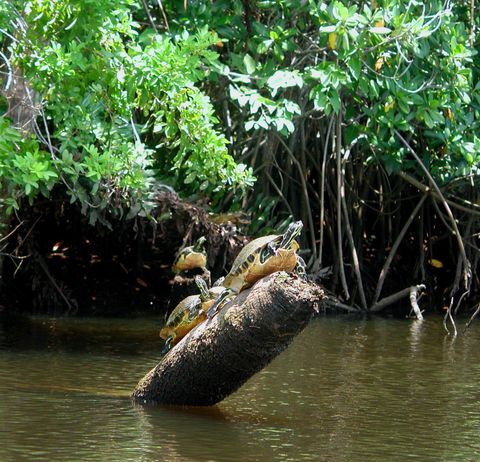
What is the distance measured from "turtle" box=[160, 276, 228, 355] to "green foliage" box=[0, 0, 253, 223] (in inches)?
54.1

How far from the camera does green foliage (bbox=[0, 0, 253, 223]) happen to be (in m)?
7.84

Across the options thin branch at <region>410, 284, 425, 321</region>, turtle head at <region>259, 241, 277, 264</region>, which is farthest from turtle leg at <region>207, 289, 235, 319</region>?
thin branch at <region>410, 284, 425, 321</region>

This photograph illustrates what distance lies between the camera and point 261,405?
735 centimetres

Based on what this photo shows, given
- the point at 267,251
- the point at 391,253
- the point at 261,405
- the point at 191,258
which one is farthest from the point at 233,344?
the point at 391,253

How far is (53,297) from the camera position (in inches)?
480

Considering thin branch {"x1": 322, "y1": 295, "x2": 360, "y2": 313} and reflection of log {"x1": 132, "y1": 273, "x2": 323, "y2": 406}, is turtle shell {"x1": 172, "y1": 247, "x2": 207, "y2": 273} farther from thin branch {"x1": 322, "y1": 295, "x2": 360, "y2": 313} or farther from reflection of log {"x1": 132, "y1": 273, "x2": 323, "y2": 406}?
reflection of log {"x1": 132, "y1": 273, "x2": 323, "y2": 406}

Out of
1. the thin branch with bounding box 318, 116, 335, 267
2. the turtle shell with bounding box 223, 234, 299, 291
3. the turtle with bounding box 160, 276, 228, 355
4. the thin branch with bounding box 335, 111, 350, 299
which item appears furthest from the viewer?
the thin branch with bounding box 318, 116, 335, 267

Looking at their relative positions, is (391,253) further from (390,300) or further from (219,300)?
(219,300)

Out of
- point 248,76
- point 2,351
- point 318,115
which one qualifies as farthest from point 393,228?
point 2,351

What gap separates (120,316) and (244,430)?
5.53 m

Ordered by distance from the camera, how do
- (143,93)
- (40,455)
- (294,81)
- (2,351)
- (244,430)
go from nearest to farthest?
(40,455) → (244,430) → (143,93) → (2,351) → (294,81)

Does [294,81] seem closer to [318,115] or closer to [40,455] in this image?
[318,115]

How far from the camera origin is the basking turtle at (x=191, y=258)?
9.99 meters

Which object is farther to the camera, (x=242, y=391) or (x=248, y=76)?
(x=248, y=76)
